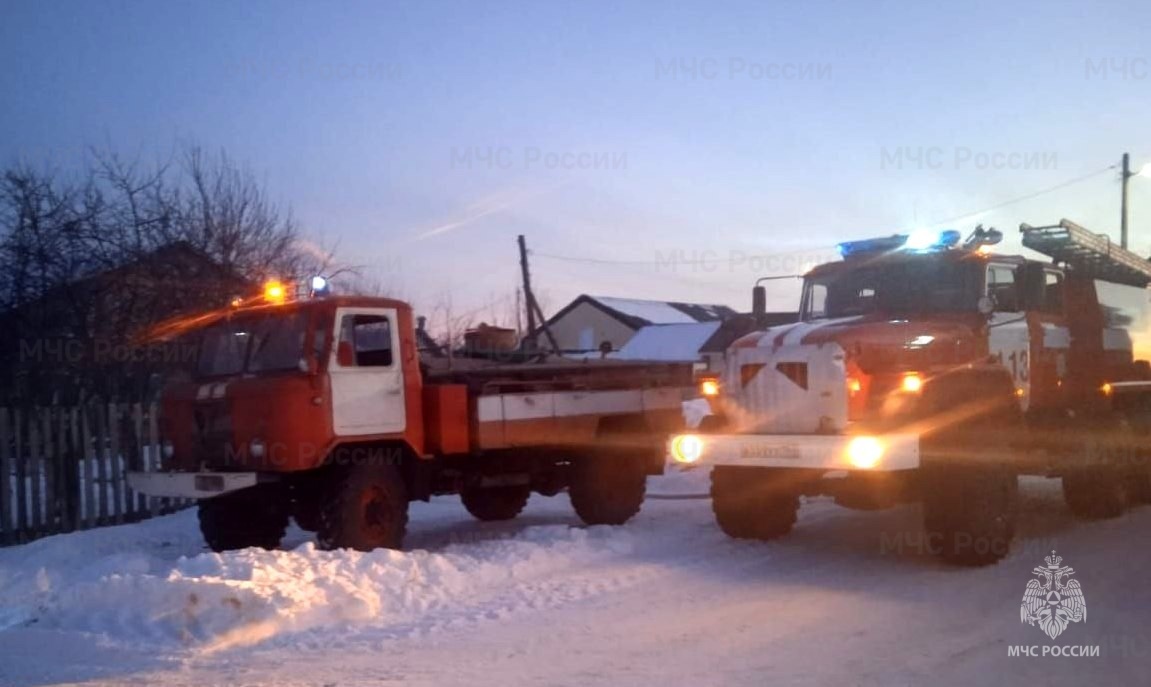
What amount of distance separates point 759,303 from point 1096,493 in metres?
4.57

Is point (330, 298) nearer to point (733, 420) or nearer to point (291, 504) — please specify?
point (291, 504)

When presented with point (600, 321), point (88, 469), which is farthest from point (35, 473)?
point (600, 321)

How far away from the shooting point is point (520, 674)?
23.0 feet

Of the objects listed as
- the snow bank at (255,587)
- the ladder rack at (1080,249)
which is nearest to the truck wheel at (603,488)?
the snow bank at (255,587)

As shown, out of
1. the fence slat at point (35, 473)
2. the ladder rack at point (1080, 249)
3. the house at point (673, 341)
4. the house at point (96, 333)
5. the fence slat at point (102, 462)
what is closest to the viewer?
the ladder rack at point (1080, 249)

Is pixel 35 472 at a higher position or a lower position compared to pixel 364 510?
higher

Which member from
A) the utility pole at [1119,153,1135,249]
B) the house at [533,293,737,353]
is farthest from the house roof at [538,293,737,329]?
the utility pole at [1119,153,1135,249]

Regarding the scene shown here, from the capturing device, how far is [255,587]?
8602 mm

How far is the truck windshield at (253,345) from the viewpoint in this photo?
1092 cm

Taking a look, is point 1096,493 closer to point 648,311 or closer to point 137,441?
point 137,441

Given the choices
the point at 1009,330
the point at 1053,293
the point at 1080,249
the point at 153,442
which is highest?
the point at 1080,249

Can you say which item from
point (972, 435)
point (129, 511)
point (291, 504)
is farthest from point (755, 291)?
point (129, 511)

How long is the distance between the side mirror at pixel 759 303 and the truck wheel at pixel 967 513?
10.3 ft

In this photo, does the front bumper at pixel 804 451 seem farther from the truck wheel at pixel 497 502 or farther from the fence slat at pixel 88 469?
the fence slat at pixel 88 469
